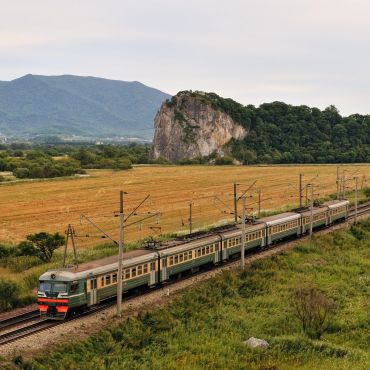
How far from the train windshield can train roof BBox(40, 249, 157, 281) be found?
248 mm

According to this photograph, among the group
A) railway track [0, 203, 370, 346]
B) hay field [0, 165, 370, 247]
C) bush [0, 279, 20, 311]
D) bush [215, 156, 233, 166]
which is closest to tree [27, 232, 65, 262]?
hay field [0, 165, 370, 247]

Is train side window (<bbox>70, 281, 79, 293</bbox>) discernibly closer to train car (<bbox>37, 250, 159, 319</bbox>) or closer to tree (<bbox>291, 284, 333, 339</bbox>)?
train car (<bbox>37, 250, 159, 319</bbox>)

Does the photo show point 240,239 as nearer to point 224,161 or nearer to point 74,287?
point 74,287

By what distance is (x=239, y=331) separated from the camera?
88.7 feet

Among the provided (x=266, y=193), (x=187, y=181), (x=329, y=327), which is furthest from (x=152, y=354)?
(x=187, y=181)

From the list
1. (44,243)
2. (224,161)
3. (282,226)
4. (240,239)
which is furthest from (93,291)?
(224,161)

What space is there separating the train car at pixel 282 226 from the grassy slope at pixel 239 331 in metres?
7.30

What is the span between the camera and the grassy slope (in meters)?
22.6

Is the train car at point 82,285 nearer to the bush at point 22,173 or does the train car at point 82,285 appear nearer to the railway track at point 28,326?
the railway track at point 28,326

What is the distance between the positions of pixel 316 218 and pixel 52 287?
35774mm

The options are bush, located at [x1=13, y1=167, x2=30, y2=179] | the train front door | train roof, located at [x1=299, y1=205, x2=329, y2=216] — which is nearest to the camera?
the train front door

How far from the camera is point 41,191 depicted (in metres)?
91.9

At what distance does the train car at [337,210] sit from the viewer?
60406 mm

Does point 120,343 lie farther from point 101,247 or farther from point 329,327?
point 101,247
